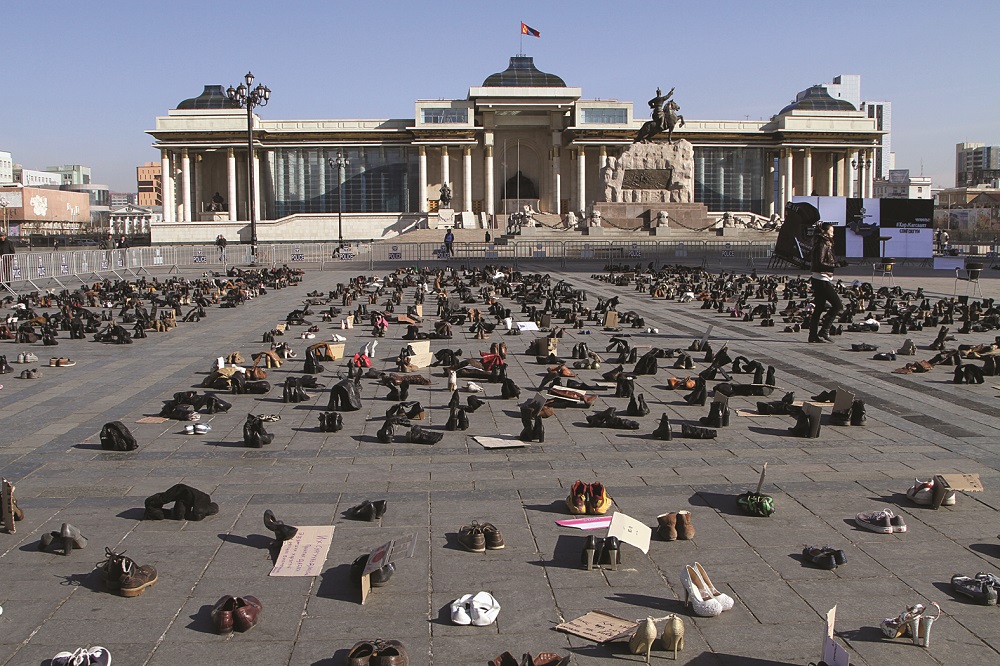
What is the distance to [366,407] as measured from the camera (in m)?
10.4

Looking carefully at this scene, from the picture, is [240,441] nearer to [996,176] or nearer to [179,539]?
[179,539]

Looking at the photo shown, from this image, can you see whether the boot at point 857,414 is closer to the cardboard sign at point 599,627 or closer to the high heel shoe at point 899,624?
the high heel shoe at point 899,624

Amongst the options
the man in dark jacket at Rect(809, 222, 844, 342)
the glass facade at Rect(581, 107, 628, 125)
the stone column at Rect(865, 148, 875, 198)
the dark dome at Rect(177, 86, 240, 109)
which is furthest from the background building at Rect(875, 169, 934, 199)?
the man in dark jacket at Rect(809, 222, 844, 342)

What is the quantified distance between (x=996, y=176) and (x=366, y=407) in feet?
727

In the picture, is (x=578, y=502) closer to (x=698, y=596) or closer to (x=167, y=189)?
(x=698, y=596)

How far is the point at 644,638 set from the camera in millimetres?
4383

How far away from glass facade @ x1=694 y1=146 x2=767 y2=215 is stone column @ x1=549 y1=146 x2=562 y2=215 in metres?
13.4

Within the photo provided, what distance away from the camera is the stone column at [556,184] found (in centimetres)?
8662

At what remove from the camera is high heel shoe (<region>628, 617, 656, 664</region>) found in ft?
14.3

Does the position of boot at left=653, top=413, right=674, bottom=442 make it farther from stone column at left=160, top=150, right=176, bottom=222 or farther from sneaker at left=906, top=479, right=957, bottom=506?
stone column at left=160, top=150, right=176, bottom=222

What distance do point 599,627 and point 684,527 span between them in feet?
4.91

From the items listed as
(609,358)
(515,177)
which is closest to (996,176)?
(515,177)

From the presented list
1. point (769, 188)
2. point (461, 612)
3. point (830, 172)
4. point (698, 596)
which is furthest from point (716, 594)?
point (830, 172)

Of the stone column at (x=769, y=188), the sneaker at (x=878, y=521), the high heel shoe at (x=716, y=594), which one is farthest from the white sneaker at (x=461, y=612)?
the stone column at (x=769, y=188)
